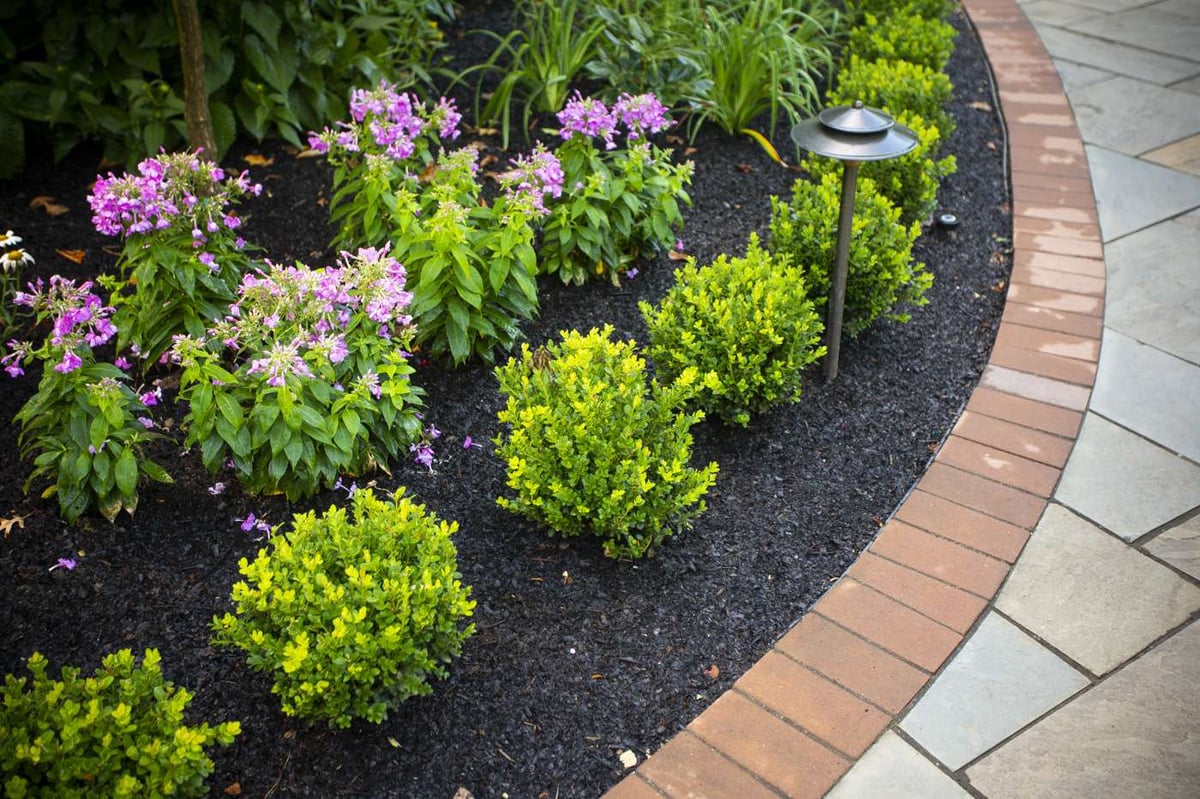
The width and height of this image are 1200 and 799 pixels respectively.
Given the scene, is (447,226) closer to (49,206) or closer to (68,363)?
(68,363)

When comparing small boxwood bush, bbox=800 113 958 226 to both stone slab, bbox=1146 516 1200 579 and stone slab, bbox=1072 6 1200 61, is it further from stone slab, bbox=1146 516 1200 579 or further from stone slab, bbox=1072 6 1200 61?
stone slab, bbox=1072 6 1200 61

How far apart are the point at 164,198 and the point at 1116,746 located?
283 centimetres

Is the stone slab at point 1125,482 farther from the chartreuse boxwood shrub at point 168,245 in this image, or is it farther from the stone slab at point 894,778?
the chartreuse boxwood shrub at point 168,245

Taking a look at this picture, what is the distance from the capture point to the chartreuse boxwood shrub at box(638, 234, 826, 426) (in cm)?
298

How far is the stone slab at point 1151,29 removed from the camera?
5949mm

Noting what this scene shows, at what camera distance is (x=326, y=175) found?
13.9 feet

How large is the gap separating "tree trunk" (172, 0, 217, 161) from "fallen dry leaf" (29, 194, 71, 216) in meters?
0.67

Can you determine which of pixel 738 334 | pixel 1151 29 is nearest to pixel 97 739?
pixel 738 334

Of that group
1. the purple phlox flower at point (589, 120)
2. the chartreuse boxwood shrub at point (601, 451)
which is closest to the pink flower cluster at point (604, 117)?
the purple phlox flower at point (589, 120)

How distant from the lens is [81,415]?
256cm

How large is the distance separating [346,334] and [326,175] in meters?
1.74

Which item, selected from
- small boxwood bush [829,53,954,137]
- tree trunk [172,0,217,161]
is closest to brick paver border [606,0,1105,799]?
small boxwood bush [829,53,954,137]

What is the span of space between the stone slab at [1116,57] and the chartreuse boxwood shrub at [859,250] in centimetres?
309

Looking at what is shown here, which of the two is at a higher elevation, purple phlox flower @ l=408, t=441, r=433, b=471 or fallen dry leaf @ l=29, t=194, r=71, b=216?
fallen dry leaf @ l=29, t=194, r=71, b=216
